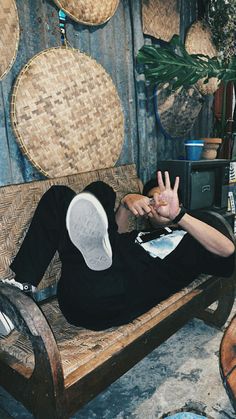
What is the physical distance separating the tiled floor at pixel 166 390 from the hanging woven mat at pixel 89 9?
7.93ft

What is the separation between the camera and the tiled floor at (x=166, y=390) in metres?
1.60

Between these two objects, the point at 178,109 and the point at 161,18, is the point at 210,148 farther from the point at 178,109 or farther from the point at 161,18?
the point at 161,18

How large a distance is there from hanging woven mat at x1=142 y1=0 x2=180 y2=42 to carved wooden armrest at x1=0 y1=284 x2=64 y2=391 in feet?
8.77

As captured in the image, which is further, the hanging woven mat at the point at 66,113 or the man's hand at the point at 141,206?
the hanging woven mat at the point at 66,113

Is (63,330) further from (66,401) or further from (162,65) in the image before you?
Answer: (162,65)

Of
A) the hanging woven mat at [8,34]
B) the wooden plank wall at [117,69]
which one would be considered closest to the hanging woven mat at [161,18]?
the wooden plank wall at [117,69]

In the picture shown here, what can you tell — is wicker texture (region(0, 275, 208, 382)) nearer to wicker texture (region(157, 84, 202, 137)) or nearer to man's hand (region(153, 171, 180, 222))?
man's hand (region(153, 171, 180, 222))

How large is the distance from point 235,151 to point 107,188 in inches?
94.8

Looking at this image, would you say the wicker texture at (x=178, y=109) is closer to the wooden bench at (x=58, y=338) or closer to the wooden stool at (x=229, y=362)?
the wooden bench at (x=58, y=338)

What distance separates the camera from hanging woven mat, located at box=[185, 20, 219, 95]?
338 centimetres

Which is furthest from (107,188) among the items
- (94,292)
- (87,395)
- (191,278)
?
(87,395)

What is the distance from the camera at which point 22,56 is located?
6.64 feet

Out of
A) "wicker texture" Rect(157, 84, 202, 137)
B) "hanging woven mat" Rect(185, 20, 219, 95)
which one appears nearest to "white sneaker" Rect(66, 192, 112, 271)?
"wicker texture" Rect(157, 84, 202, 137)

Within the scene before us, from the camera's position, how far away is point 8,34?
1844mm
